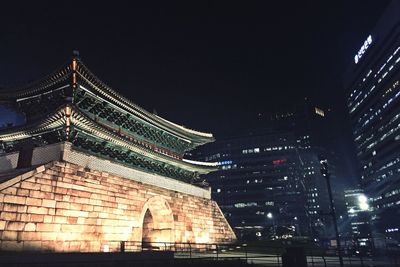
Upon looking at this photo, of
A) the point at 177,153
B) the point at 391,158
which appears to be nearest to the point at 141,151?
the point at 177,153

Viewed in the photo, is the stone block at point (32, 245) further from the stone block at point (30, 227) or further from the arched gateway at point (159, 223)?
the arched gateway at point (159, 223)

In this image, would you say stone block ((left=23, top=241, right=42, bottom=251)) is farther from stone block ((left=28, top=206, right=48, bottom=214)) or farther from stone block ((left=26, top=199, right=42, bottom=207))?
stone block ((left=26, top=199, right=42, bottom=207))

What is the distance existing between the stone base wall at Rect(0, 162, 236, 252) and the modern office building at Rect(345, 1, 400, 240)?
5177 centimetres

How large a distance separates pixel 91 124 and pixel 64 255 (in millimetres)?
9375

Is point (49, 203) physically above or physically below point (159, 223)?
above

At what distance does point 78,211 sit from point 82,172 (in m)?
2.57

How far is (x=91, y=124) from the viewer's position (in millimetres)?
19797

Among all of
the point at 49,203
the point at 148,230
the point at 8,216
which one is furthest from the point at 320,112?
the point at 8,216

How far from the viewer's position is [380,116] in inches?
2876

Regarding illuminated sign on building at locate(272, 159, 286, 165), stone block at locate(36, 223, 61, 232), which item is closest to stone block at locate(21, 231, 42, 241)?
stone block at locate(36, 223, 61, 232)

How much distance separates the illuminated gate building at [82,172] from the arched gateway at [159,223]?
86 millimetres

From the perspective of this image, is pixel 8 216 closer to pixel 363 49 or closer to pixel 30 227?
pixel 30 227

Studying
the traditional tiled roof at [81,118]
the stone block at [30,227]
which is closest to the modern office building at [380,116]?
the traditional tiled roof at [81,118]

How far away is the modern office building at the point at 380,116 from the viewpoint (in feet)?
215
